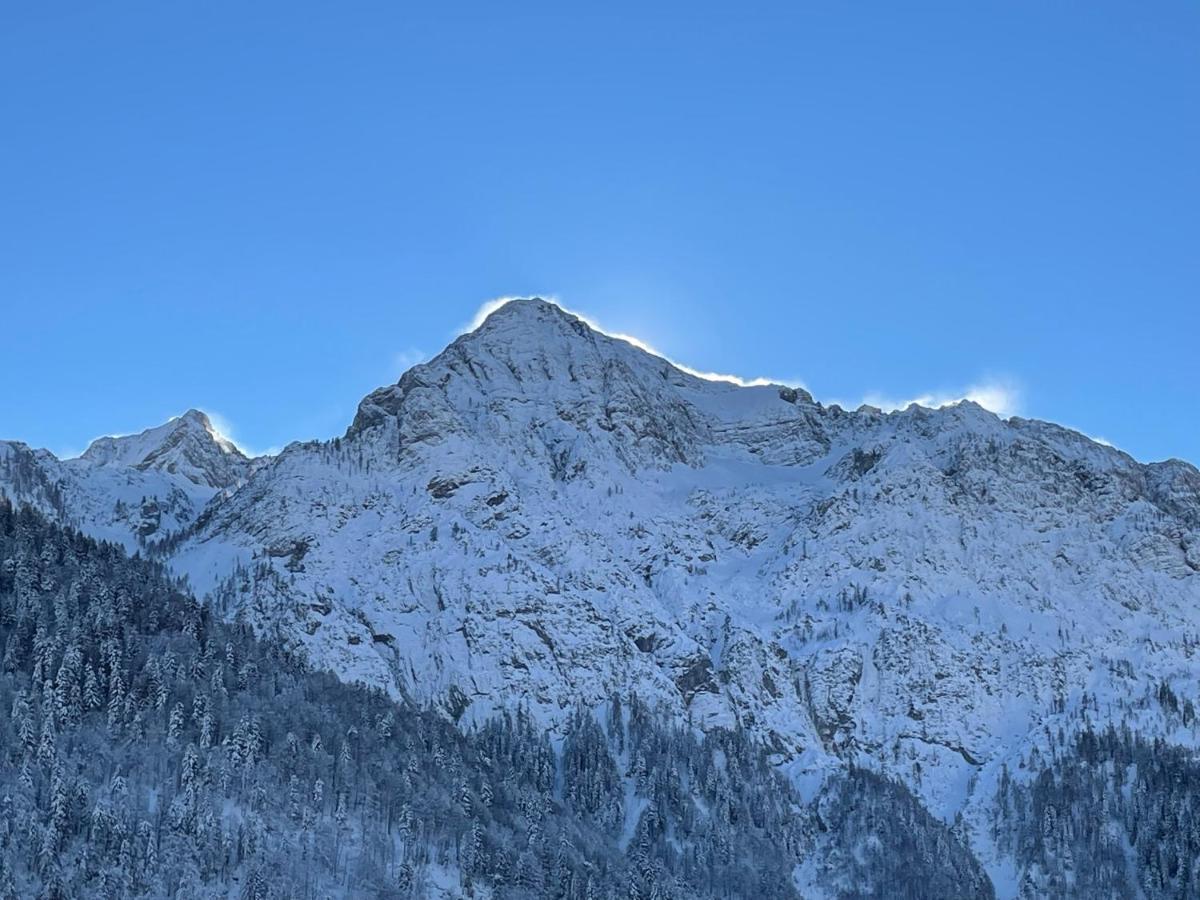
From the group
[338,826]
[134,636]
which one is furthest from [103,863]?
[134,636]

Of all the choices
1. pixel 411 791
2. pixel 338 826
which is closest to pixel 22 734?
pixel 338 826

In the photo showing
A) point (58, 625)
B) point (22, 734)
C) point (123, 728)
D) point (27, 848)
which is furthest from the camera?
point (58, 625)

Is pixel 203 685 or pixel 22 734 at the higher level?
pixel 203 685

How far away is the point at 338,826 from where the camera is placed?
183625mm

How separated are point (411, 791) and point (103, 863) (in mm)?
47142

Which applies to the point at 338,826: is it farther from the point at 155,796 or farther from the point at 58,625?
the point at 58,625

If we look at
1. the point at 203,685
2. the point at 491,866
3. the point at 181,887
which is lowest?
the point at 181,887

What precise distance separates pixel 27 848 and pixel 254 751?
33945 mm

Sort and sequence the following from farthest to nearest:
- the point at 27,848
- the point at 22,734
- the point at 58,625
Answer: the point at 58,625 < the point at 22,734 < the point at 27,848

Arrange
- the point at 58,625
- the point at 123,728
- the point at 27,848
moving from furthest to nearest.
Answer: the point at 58,625 < the point at 123,728 < the point at 27,848

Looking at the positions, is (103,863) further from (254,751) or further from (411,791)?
(411,791)

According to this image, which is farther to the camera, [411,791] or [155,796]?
[411,791]

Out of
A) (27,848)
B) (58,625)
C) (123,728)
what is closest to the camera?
(27,848)

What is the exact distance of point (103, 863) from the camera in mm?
157625
